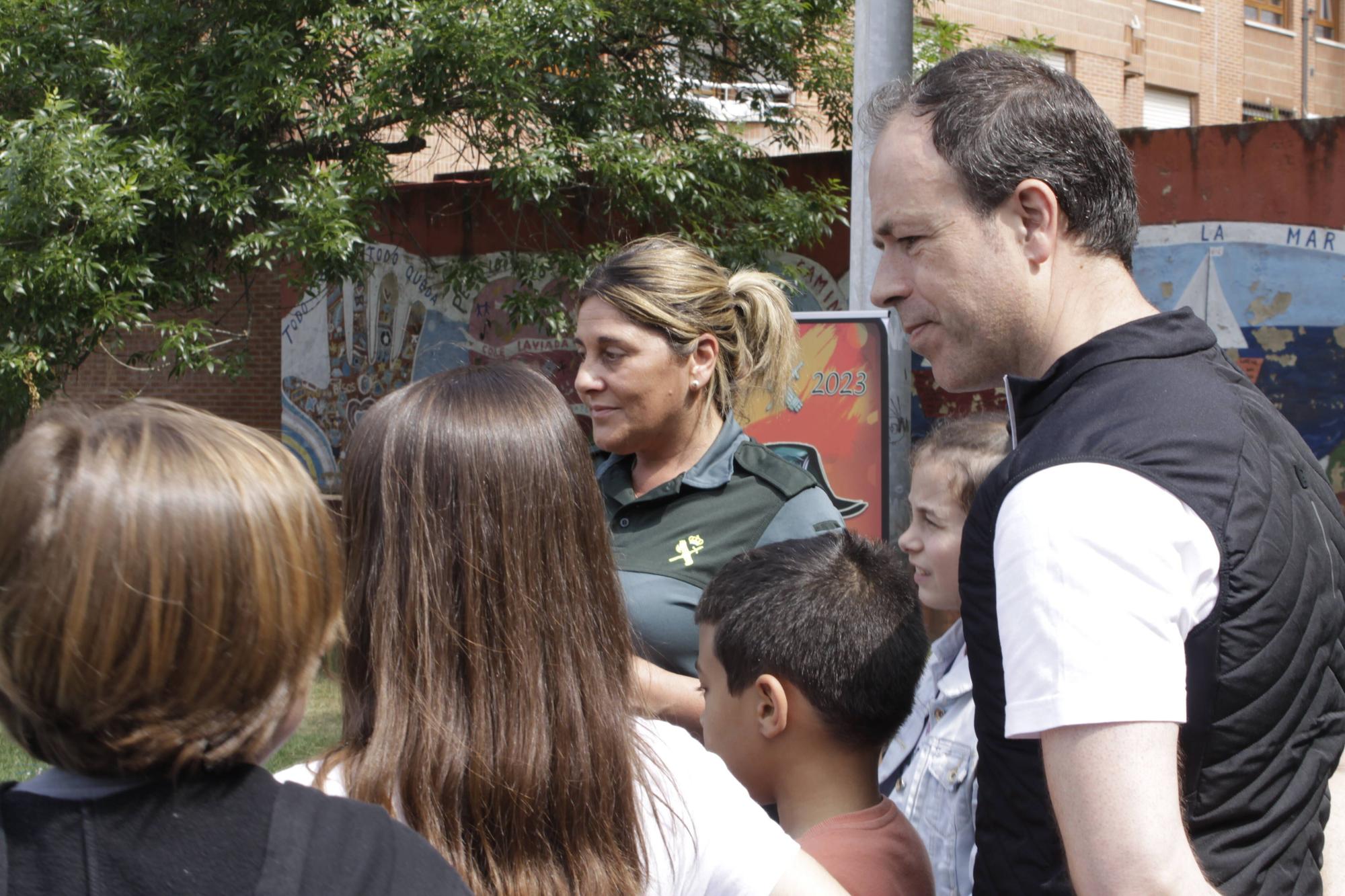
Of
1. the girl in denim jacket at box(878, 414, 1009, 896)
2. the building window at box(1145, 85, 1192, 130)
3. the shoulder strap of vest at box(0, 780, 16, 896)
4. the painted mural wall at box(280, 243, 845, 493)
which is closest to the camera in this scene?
the shoulder strap of vest at box(0, 780, 16, 896)

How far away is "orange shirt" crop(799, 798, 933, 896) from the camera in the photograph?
1894 millimetres

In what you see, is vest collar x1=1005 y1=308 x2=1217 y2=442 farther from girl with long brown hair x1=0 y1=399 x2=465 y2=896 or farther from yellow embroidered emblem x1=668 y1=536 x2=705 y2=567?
yellow embroidered emblem x1=668 y1=536 x2=705 y2=567

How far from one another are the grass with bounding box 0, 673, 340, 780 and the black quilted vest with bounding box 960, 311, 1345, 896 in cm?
396

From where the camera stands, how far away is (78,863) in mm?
980

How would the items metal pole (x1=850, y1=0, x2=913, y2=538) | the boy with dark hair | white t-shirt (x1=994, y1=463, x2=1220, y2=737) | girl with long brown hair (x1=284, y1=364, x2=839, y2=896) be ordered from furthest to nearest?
metal pole (x1=850, y1=0, x2=913, y2=538) → the boy with dark hair → girl with long brown hair (x1=284, y1=364, x2=839, y2=896) → white t-shirt (x1=994, y1=463, x2=1220, y2=737)

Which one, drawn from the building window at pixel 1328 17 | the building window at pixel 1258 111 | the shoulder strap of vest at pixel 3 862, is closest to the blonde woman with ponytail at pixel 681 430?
the shoulder strap of vest at pixel 3 862

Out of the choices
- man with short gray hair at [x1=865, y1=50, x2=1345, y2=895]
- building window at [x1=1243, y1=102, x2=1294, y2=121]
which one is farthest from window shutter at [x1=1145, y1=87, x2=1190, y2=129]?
man with short gray hair at [x1=865, y1=50, x2=1345, y2=895]

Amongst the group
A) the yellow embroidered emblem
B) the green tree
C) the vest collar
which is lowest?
the yellow embroidered emblem

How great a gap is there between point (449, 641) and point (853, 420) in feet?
12.9

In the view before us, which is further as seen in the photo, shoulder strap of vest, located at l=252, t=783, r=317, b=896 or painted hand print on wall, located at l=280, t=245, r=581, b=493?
painted hand print on wall, located at l=280, t=245, r=581, b=493

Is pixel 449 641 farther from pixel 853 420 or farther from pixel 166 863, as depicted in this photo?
pixel 853 420

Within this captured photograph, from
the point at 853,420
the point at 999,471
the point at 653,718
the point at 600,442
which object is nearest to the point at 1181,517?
the point at 999,471

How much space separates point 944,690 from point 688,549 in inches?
23.2

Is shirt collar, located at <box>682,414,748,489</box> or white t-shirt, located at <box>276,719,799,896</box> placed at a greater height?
shirt collar, located at <box>682,414,748,489</box>
